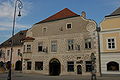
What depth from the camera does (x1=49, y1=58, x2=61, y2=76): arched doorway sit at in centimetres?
3184

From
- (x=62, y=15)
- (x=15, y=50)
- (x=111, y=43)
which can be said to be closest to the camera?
(x=111, y=43)

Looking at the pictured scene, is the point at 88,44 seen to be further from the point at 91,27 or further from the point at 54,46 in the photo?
the point at 54,46

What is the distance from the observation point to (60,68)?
31219mm

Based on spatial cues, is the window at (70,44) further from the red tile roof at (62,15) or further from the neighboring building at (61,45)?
the red tile roof at (62,15)

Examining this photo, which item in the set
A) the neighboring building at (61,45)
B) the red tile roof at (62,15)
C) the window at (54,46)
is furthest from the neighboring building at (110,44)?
the window at (54,46)

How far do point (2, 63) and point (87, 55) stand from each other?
2841 cm

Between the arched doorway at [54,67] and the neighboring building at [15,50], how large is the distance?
12.7 metres

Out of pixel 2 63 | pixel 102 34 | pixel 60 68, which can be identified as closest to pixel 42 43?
pixel 60 68

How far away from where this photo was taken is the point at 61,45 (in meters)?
31.7

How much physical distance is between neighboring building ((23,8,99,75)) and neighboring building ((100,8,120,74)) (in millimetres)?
1201

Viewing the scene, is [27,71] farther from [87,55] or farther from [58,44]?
[87,55]

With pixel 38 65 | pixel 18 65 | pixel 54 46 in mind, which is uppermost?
pixel 54 46

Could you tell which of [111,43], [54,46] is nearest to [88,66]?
[111,43]

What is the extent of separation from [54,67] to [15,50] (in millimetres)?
16411
